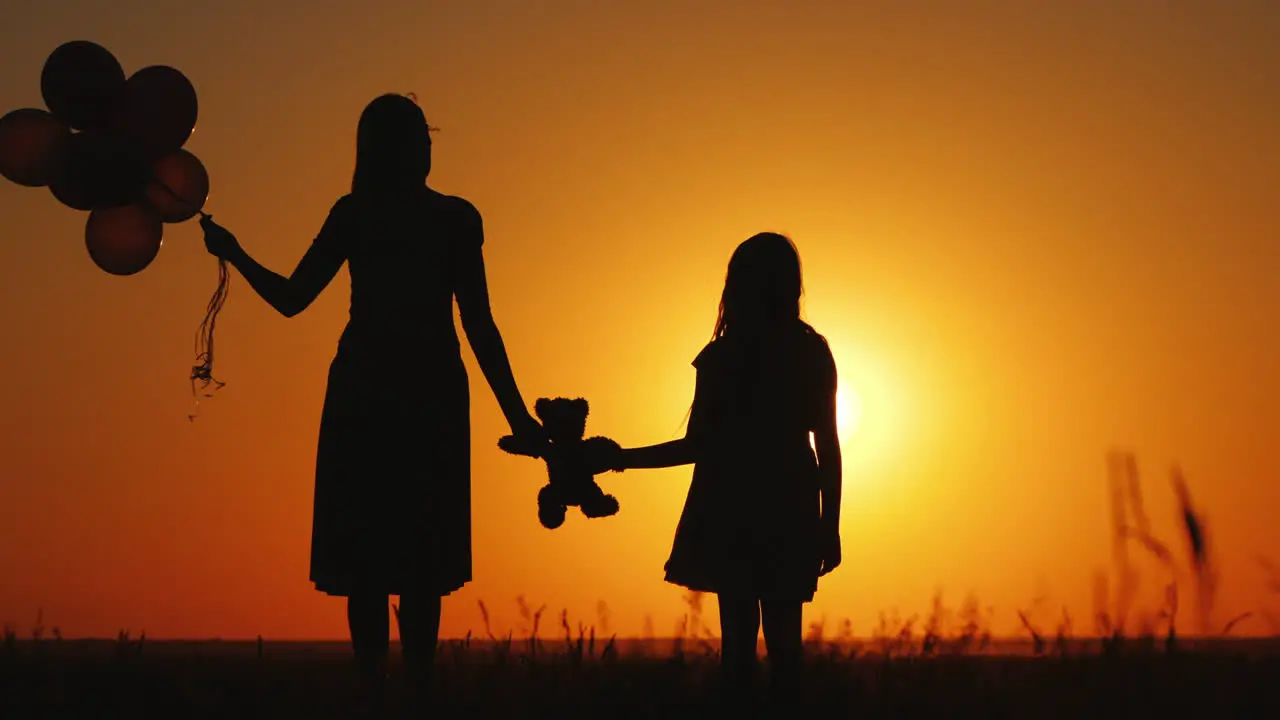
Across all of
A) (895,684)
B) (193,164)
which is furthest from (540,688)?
(193,164)

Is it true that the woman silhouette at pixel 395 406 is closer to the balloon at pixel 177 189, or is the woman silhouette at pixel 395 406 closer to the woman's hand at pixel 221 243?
the woman's hand at pixel 221 243

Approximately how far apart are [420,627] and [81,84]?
3.22m

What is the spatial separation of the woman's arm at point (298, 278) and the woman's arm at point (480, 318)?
521mm

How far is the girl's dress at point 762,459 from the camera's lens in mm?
6484

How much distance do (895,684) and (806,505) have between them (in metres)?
0.98

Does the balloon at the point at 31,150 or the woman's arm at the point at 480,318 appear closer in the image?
the woman's arm at the point at 480,318

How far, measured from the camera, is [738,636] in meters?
6.43

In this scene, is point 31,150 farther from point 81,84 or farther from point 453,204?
point 453,204

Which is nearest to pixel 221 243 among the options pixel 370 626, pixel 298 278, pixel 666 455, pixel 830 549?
pixel 298 278

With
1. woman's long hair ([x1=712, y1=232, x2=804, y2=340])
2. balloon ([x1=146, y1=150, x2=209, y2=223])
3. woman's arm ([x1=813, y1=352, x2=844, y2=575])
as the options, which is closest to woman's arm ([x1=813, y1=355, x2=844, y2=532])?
woman's arm ([x1=813, y1=352, x2=844, y2=575])

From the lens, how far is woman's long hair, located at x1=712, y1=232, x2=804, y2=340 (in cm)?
645

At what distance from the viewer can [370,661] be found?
6.06m

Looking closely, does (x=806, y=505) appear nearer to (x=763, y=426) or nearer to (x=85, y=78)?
(x=763, y=426)

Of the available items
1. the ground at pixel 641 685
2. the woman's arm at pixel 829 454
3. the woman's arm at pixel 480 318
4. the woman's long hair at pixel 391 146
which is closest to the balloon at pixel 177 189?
the woman's long hair at pixel 391 146
